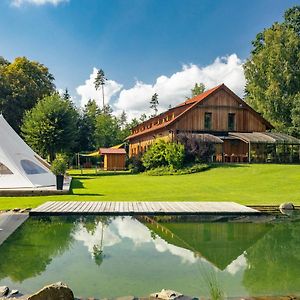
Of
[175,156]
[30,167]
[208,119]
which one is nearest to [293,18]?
[208,119]

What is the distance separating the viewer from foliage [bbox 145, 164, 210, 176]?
28125 mm

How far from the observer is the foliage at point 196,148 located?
1195 inches

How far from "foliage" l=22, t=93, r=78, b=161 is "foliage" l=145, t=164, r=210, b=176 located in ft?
26.2

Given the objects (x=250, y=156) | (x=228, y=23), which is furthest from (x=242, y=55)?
(x=228, y=23)

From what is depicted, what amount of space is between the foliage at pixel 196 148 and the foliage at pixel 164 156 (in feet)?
2.95

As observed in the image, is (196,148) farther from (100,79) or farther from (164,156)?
(100,79)

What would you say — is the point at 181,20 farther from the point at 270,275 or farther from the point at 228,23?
the point at 270,275

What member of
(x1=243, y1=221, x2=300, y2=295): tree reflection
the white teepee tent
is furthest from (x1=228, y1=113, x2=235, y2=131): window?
(x1=243, y1=221, x2=300, y2=295): tree reflection

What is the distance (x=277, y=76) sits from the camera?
40.0 metres

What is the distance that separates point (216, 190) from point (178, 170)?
9.85m

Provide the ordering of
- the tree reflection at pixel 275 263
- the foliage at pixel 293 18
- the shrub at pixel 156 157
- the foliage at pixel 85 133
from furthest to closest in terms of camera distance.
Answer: the foliage at pixel 85 133
the foliage at pixel 293 18
the shrub at pixel 156 157
the tree reflection at pixel 275 263

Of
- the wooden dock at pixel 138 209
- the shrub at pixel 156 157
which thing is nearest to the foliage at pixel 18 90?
the shrub at pixel 156 157

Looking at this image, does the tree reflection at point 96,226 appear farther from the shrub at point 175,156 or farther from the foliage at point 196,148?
the foliage at point 196,148

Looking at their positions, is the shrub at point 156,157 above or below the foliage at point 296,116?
below
